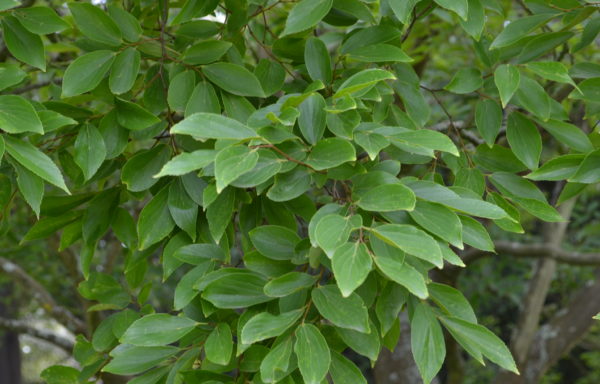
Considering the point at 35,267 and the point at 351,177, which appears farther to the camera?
the point at 35,267

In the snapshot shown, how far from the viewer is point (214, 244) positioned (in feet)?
3.82

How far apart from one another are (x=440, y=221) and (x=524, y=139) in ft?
1.47

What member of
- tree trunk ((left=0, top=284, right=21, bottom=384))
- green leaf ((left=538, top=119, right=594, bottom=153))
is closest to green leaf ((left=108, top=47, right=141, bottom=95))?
green leaf ((left=538, top=119, right=594, bottom=153))

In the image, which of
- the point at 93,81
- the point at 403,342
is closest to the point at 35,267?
the point at 403,342

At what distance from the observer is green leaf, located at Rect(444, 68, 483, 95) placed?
1349 millimetres

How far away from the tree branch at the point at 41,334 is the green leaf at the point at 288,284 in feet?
7.38

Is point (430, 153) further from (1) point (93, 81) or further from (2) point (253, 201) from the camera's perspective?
(1) point (93, 81)

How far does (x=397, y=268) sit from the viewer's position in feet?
2.85

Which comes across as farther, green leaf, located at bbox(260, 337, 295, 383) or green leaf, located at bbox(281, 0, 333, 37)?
green leaf, located at bbox(281, 0, 333, 37)

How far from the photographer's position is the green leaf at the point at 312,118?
104 centimetres

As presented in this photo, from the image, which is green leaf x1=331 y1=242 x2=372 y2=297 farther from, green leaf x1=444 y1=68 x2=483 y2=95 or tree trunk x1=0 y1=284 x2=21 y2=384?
tree trunk x1=0 y1=284 x2=21 y2=384

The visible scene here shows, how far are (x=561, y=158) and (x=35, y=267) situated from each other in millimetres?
3510

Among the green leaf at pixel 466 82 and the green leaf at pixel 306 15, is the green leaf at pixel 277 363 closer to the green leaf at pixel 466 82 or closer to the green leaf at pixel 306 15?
the green leaf at pixel 306 15

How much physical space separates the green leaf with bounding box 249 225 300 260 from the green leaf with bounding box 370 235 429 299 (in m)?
0.19
